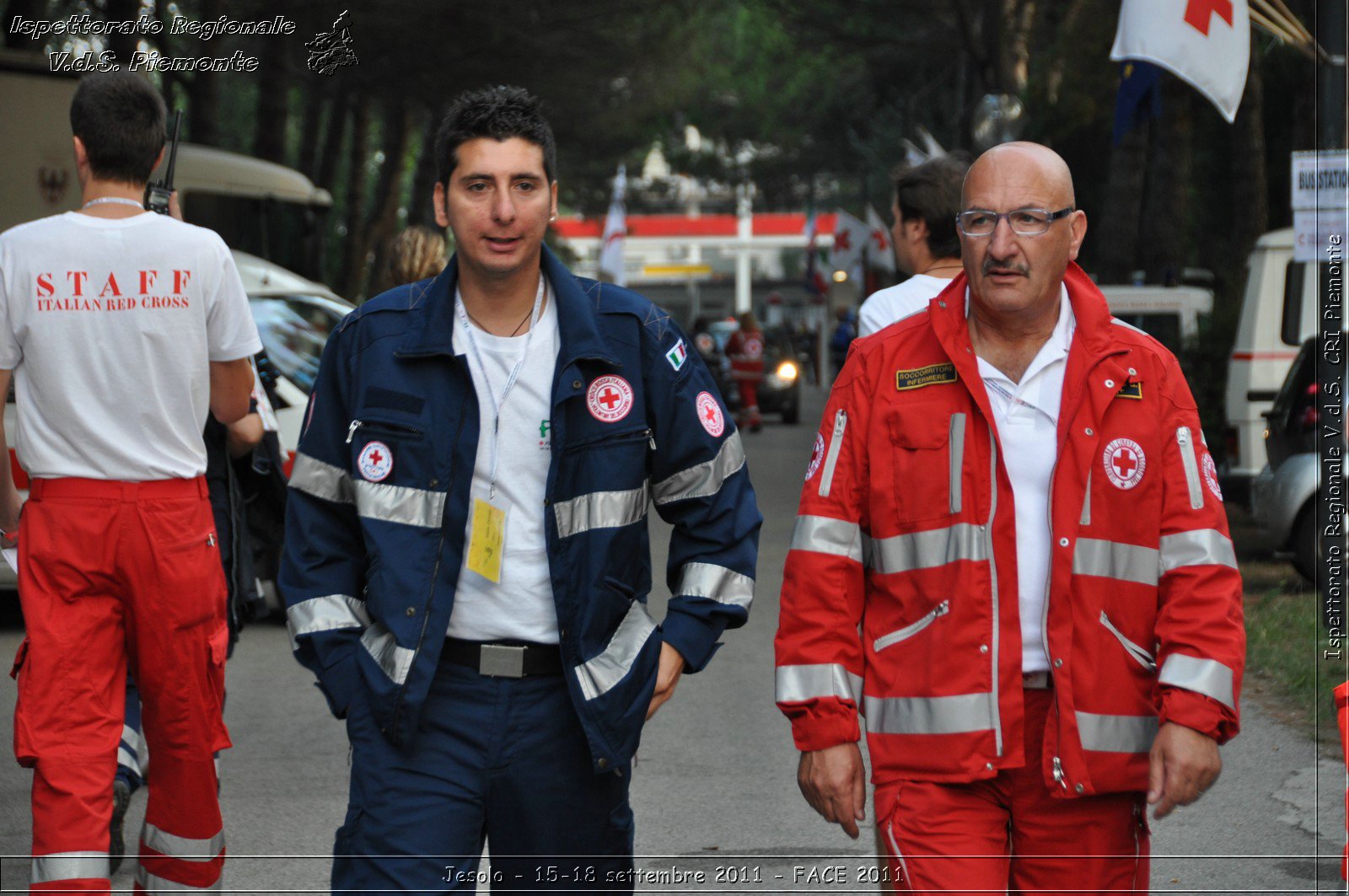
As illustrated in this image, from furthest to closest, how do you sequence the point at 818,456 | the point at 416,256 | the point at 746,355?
the point at 746,355 < the point at 416,256 < the point at 818,456

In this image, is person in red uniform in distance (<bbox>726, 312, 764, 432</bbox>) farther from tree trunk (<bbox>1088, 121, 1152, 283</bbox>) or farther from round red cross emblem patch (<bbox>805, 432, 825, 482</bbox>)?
round red cross emblem patch (<bbox>805, 432, 825, 482</bbox>)

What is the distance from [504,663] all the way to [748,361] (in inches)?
961

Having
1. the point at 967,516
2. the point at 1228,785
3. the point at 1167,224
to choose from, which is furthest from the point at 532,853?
the point at 1167,224

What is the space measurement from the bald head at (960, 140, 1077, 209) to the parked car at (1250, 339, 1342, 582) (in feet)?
24.8

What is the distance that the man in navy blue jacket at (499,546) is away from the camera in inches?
131

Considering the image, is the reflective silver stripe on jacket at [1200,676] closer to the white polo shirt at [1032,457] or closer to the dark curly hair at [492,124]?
the white polo shirt at [1032,457]

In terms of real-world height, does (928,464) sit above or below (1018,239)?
below

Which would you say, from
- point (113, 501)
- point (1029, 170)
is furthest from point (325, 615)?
point (1029, 170)

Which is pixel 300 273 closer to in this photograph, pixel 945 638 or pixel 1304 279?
pixel 1304 279

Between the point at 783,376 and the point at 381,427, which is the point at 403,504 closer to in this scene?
the point at 381,427

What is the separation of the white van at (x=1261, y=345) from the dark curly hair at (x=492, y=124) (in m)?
10.2

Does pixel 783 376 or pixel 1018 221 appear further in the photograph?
pixel 783 376

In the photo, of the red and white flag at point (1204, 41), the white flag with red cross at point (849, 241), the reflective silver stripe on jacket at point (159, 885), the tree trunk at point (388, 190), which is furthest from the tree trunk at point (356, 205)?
the reflective silver stripe on jacket at point (159, 885)

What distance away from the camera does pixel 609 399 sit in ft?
11.3
